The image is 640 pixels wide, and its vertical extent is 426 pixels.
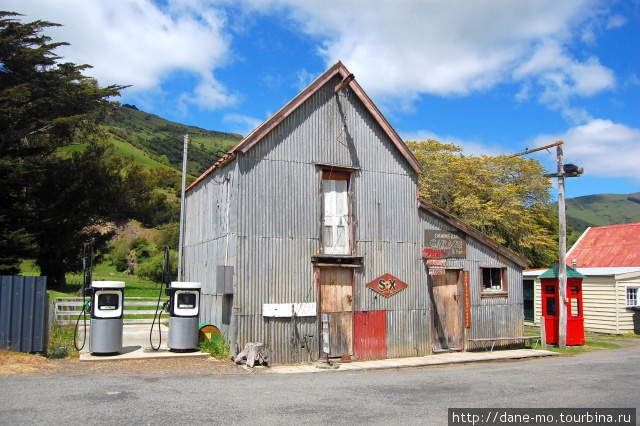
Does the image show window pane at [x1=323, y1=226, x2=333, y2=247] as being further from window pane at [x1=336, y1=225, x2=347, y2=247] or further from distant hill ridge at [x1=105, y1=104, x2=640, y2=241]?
distant hill ridge at [x1=105, y1=104, x2=640, y2=241]

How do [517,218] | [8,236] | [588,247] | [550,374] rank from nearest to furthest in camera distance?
[550,374], [8,236], [588,247], [517,218]

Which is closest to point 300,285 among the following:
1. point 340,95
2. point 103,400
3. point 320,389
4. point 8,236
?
point 320,389

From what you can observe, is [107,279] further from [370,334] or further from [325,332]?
[325,332]

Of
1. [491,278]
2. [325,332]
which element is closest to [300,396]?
[325,332]

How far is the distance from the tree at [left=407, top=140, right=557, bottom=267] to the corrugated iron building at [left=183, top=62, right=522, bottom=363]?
69.0 ft

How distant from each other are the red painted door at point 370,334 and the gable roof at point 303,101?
4.94m

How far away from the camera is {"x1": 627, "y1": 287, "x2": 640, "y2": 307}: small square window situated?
2604 centimetres

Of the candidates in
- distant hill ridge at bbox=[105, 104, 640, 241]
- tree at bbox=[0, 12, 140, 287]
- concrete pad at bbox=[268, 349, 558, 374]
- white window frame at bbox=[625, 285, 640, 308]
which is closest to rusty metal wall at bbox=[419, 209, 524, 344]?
concrete pad at bbox=[268, 349, 558, 374]

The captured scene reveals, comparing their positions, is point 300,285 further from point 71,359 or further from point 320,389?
point 71,359

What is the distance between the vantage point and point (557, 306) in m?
20.5

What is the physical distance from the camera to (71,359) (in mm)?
13484

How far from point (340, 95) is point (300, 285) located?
5851 millimetres

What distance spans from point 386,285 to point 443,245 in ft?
8.82

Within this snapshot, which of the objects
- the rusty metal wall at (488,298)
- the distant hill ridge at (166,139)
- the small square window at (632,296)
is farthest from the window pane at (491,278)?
the distant hill ridge at (166,139)
